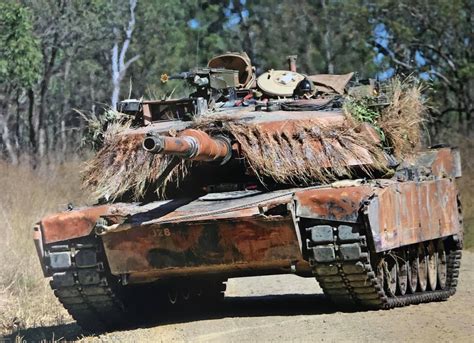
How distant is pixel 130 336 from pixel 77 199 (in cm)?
964

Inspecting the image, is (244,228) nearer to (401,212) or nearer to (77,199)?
(401,212)

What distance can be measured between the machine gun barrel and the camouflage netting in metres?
0.24

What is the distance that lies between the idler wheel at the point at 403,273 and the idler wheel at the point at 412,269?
0.11 m

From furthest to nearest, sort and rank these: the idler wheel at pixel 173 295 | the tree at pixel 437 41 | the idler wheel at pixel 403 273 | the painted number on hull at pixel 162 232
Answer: the tree at pixel 437 41
the idler wheel at pixel 173 295
the idler wheel at pixel 403 273
the painted number on hull at pixel 162 232

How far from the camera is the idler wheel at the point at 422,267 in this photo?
12.5 m

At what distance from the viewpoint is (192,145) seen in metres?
9.82

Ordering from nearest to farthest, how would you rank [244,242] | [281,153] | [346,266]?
[346,266] → [244,242] → [281,153]

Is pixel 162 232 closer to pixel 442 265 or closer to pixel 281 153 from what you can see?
pixel 281 153

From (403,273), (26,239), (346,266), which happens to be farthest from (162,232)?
(26,239)

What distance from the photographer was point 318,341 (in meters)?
9.22

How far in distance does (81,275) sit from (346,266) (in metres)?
2.53

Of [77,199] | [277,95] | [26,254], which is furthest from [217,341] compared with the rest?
[77,199]

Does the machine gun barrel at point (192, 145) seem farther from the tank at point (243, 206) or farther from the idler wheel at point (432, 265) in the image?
the idler wheel at point (432, 265)

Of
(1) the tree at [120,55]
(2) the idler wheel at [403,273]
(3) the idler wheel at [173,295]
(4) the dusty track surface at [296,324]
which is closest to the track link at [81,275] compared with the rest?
(4) the dusty track surface at [296,324]
